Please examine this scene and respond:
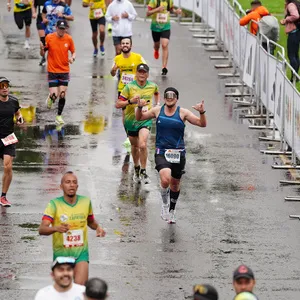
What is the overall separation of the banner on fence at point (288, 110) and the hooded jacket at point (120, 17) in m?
7.77

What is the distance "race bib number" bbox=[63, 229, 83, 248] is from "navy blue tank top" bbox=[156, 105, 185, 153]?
4.45m

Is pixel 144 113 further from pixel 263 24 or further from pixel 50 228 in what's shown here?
pixel 263 24

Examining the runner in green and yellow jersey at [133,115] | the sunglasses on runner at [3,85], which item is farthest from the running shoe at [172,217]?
the sunglasses on runner at [3,85]

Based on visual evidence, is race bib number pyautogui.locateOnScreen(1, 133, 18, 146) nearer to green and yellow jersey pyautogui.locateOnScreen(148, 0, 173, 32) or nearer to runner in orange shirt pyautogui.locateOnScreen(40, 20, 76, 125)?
runner in orange shirt pyautogui.locateOnScreen(40, 20, 76, 125)

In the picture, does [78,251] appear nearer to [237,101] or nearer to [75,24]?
[237,101]

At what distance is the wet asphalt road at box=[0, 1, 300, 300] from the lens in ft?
46.3

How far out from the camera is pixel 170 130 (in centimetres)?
1634

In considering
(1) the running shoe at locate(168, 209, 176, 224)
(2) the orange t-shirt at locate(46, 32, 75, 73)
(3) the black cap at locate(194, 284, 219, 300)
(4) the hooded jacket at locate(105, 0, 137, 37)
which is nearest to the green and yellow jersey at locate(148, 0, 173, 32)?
(4) the hooded jacket at locate(105, 0, 137, 37)

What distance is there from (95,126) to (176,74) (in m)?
5.61

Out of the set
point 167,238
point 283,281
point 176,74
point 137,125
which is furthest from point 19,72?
point 283,281

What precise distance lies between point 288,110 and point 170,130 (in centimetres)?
390

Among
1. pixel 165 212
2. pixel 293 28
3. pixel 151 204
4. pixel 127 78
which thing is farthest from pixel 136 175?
pixel 293 28

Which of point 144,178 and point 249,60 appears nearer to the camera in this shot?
point 144,178

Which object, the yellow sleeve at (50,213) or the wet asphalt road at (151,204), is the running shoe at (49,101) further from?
the yellow sleeve at (50,213)
